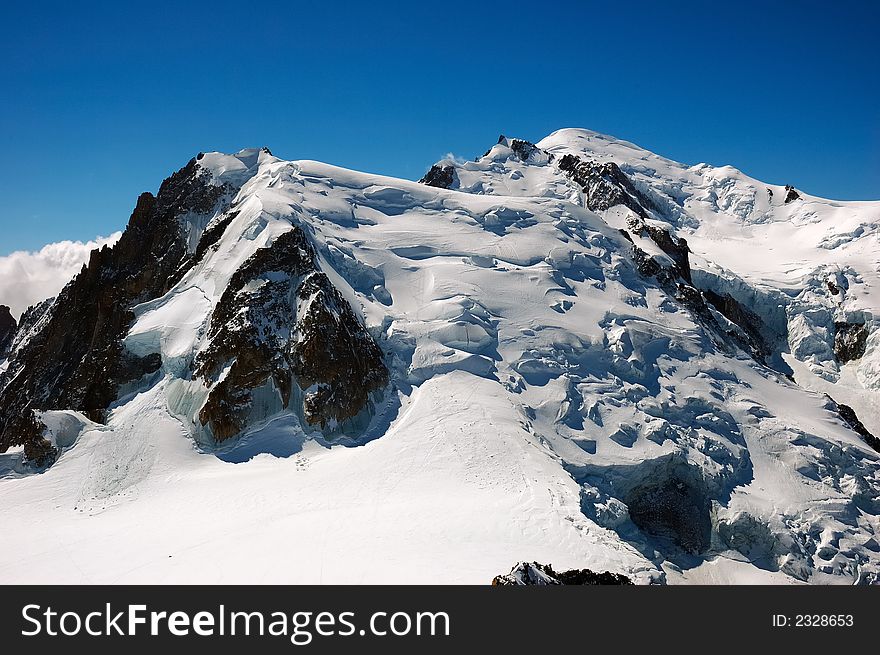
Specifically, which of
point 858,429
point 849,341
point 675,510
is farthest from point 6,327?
point 849,341

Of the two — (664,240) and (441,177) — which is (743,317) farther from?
(441,177)

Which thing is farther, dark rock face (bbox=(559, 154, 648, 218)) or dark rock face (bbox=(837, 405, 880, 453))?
dark rock face (bbox=(559, 154, 648, 218))

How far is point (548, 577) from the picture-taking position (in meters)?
20.0

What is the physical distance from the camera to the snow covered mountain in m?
27.6

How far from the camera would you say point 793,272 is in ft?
270

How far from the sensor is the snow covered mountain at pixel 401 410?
1085 inches

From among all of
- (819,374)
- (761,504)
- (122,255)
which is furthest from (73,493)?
(819,374)

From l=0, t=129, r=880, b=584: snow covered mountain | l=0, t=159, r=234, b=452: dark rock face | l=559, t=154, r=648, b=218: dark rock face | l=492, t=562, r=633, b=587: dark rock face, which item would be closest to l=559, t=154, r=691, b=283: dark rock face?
l=559, t=154, r=648, b=218: dark rock face

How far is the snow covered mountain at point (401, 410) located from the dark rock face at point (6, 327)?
29.4 meters

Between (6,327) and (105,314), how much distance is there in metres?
63.5

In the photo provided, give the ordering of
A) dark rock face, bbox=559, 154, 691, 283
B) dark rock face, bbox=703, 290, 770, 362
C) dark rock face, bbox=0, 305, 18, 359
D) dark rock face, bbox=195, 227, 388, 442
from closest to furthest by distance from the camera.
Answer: dark rock face, bbox=195, 227, 388, 442
dark rock face, bbox=559, 154, 691, 283
dark rock face, bbox=703, 290, 770, 362
dark rock face, bbox=0, 305, 18, 359

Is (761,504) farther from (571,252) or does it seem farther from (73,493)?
(73,493)

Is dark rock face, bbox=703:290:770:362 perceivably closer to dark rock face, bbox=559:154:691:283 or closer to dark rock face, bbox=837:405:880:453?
dark rock face, bbox=559:154:691:283

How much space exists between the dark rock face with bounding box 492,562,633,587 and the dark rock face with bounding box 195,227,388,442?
2025 centimetres
